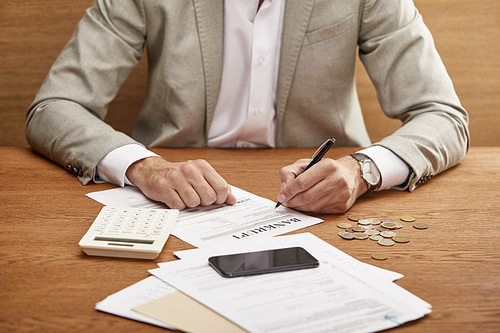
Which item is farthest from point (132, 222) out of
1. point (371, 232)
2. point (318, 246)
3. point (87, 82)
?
point (87, 82)

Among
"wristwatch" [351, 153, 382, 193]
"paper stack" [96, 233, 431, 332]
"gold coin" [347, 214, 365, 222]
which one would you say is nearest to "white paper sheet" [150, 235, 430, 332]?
"paper stack" [96, 233, 431, 332]

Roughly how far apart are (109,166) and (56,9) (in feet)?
3.13

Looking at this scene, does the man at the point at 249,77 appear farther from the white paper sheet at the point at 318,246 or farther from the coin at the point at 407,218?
the white paper sheet at the point at 318,246

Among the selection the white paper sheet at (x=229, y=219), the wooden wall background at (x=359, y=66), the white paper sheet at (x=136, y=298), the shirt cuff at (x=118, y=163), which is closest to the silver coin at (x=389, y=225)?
the white paper sheet at (x=229, y=219)

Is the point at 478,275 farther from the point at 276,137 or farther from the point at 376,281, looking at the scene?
the point at 276,137

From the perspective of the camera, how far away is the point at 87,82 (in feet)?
5.16

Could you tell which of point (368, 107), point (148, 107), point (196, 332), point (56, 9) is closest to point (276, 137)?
point (148, 107)

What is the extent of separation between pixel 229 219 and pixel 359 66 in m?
1.25

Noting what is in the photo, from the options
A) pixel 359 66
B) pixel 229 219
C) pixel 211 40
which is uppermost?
pixel 211 40

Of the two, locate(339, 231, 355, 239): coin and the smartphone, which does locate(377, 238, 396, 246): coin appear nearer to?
locate(339, 231, 355, 239): coin

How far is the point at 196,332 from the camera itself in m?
0.67

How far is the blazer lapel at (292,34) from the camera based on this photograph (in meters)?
1.64

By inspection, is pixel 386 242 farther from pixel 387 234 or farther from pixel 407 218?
pixel 407 218

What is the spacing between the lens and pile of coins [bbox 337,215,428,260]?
98 cm
